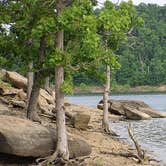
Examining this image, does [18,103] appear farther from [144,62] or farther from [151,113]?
[144,62]

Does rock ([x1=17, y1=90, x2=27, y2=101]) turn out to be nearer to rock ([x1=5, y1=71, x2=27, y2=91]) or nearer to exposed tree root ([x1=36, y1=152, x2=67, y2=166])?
rock ([x1=5, y1=71, x2=27, y2=91])

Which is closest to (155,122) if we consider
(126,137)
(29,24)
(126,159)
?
(126,137)

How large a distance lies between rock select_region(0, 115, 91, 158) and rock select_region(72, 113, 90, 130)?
922cm

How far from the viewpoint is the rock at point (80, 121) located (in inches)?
1192

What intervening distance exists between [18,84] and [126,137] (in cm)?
995

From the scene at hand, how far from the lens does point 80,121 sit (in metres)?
30.8

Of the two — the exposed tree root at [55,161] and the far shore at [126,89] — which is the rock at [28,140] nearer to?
the exposed tree root at [55,161]

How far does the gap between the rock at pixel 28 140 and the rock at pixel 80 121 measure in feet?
30.3

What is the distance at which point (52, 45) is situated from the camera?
23828 millimetres

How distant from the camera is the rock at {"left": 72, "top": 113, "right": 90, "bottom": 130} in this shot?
99.3 ft

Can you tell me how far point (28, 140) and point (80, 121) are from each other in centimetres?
1206

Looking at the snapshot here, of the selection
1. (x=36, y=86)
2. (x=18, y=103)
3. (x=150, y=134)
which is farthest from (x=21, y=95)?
(x=36, y=86)

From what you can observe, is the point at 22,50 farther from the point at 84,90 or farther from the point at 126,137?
the point at 84,90

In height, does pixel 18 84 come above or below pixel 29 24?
below
